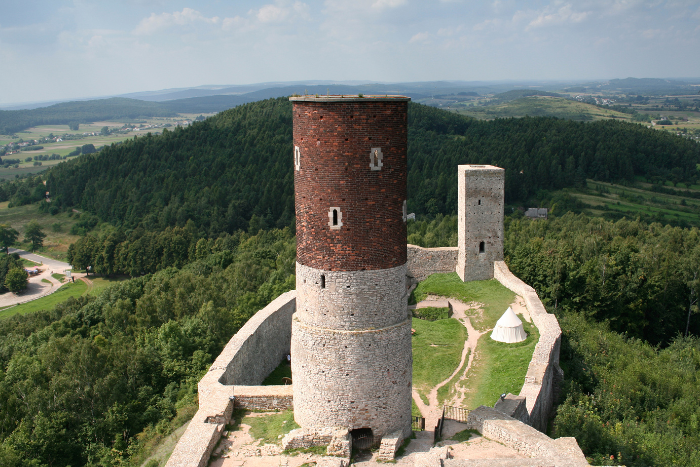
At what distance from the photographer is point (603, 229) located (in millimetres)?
60438

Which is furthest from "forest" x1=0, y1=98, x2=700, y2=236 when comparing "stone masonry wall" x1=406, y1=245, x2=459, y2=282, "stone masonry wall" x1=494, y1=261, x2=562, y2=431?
"stone masonry wall" x1=494, y1=261, x2=562, y2=431

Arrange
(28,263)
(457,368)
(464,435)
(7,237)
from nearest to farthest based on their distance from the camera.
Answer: (464,435), (457,368), (28,263), (7,237)

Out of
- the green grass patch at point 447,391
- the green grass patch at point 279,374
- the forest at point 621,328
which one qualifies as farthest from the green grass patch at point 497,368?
the green grass patch at point 279,374

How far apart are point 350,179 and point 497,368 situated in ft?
45.4

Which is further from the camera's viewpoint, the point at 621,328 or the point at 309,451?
the point at 621,328

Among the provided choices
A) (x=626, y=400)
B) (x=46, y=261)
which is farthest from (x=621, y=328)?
(x=46, y=261)

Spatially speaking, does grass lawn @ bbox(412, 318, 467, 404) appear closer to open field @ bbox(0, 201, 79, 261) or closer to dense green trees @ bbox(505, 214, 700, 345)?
dense green trees @ bbox(505, 214, 700, 345)

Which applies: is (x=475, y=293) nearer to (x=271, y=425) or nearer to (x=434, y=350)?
(x=434, y=350)

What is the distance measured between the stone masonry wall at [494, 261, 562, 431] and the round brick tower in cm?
668

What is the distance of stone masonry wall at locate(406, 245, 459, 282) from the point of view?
38750mm

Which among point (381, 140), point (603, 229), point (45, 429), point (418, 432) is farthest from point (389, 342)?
point (603, 229)

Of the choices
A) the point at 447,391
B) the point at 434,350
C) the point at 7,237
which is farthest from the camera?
the point at 7,237

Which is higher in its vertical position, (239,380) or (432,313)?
(239,380)

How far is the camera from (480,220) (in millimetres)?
36594
